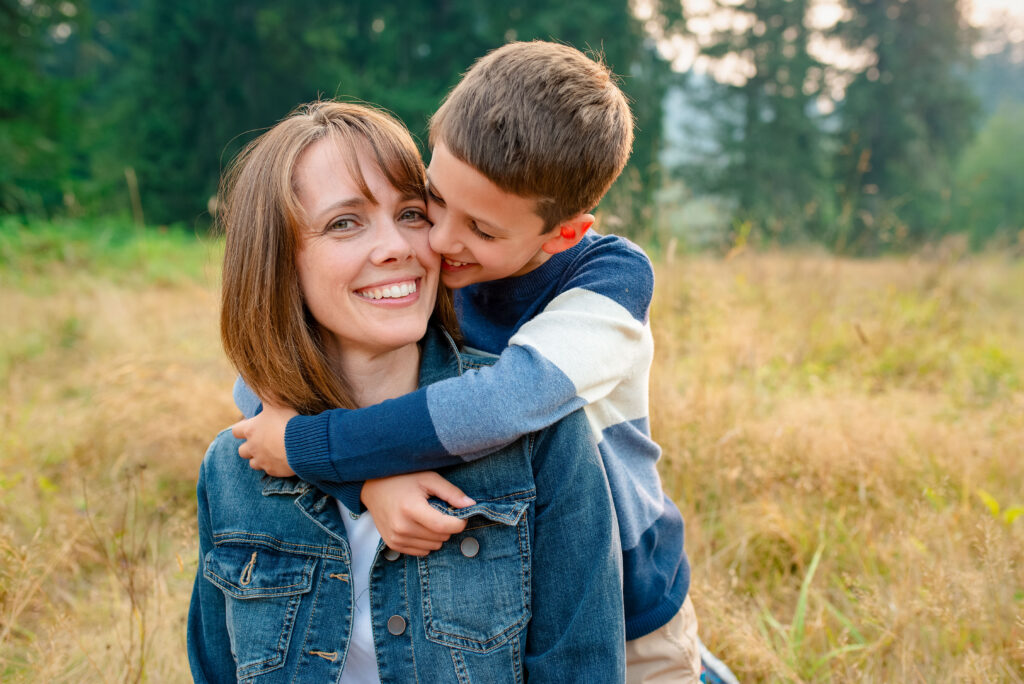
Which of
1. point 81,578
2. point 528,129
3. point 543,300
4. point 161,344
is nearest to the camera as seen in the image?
point 528,129

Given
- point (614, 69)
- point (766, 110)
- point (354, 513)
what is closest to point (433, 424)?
point (354, 513)

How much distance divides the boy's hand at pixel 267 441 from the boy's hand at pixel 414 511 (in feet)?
0.66

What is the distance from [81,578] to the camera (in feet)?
8.84

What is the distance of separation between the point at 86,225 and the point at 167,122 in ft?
24.7

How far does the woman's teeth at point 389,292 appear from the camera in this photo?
4.91ft

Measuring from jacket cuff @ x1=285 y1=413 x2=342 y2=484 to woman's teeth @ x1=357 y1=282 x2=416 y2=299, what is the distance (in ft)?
0.92

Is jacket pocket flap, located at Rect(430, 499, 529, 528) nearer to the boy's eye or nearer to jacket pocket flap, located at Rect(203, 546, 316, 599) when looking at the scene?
jacket pocket flap, located at Rect(203, 546, 316, 599)

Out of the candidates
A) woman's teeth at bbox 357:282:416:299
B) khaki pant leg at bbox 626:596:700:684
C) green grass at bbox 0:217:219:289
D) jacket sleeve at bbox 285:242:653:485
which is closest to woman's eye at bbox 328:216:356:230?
woman's teeth at bbox 357:282:416:299

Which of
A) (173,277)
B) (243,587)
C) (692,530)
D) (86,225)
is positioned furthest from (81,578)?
(86,225)

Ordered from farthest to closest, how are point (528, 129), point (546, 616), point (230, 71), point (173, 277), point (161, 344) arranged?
point (230, 71)
point (173, 277)
point (161, 344)
point (528, 129)
point (546, 616)

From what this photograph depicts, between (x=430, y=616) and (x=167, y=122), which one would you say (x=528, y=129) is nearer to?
(x=430, y=616)

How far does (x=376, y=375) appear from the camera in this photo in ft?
5.39

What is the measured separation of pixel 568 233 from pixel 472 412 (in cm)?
70

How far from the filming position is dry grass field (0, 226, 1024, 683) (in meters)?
2.09
